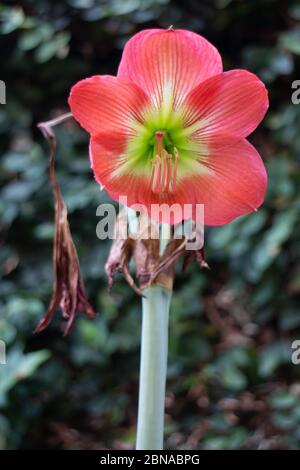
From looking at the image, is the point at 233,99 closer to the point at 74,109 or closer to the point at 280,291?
the point at 74,109

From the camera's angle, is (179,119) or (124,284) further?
(124,284)

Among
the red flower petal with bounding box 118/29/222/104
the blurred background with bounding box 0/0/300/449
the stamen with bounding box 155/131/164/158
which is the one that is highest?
the blurred background with bounding box 0/0/300/449

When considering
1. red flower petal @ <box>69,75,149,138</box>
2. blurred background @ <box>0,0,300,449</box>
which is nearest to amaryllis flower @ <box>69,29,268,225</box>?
red flower petal @ <box>69,75,149,138</box>

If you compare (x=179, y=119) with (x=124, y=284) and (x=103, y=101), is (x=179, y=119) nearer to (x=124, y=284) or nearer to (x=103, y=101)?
(x=103, y=101)

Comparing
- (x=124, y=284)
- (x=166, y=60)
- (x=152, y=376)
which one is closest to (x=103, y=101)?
(x=166, y=60)
